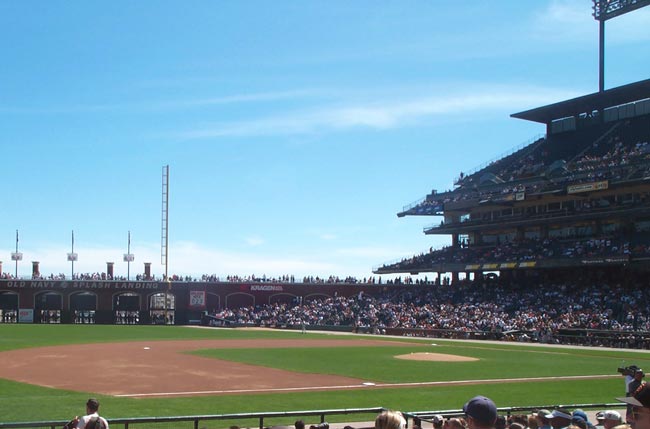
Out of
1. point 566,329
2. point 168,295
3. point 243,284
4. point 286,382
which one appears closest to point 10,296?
point 168,295

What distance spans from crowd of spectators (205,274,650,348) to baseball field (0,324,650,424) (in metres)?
7.78

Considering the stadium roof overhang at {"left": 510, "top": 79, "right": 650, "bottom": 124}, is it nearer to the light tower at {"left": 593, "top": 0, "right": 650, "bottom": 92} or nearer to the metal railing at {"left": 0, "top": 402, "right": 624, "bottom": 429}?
the light tower at {"left": 593, "top": 0, "right": 650, "bottom": 92}

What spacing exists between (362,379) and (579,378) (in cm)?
861

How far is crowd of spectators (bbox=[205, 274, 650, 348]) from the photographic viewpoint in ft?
176

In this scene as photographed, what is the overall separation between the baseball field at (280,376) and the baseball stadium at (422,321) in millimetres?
129

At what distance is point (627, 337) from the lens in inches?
1901

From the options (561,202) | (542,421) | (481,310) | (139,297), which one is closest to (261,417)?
(542,421)

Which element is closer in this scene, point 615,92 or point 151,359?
point 151,359

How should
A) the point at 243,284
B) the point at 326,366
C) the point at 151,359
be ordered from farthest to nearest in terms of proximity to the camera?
the point at 243,284, the point at 151,359, the point at 326,366

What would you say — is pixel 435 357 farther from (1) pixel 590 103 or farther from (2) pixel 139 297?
(2) pixel 139 297

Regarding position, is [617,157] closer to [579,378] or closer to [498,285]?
[498,285]

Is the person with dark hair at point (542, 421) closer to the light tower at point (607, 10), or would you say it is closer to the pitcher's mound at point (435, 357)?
the pitcher's mound at point (435, 357)

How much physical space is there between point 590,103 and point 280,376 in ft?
187

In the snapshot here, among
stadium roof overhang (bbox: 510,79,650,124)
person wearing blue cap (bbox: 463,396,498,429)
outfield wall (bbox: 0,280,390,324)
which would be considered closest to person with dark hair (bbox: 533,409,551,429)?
person wearing blue cap (bbox: 463,396,498,429)
